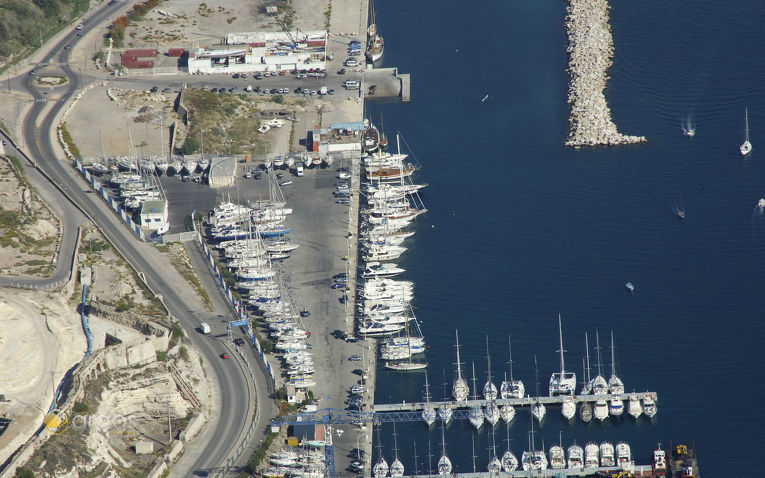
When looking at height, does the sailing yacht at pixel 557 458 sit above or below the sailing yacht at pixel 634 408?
below

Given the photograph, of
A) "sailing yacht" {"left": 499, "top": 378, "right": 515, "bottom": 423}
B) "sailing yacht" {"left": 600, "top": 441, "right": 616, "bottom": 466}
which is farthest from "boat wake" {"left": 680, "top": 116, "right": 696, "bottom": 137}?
"sailing yacht" {"left": 600, "top": 441, "right": 616, "bottom": 466}

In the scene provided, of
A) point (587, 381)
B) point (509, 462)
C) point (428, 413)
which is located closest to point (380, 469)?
point (428, 413)

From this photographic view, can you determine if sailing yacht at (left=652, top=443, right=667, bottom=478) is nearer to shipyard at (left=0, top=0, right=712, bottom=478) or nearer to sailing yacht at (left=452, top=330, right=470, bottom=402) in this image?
shipyard at (left=0, top=0, right=712, bottom=478)

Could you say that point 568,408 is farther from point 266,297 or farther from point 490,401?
point 266,297

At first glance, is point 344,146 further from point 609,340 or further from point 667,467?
point 667,467

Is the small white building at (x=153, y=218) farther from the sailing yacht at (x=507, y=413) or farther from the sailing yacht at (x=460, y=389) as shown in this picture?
the sailing yacht at (x=507, y=413)

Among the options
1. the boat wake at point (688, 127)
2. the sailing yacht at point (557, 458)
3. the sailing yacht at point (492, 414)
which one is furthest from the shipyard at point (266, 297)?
the boat wake at point (688, 127)
